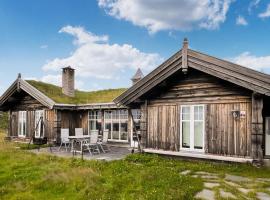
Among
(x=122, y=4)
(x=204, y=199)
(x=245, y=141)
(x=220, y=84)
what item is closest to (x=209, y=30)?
(x=122, y=4)

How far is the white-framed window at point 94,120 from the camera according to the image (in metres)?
21.0

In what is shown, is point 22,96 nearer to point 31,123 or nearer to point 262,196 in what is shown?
point 31,123

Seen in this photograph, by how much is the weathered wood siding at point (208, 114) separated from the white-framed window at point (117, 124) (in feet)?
18.3

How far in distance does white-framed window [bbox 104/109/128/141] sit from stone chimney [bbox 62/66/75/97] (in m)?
4.42

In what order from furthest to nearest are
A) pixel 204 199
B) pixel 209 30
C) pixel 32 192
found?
pixel 209 30 < pixel 32 192 < pixel 204 199

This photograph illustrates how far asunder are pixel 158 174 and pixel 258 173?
3470mm

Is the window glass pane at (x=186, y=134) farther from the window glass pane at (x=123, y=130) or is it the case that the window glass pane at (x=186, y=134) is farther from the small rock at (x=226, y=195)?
the window glass pane at (x=123, y=130)

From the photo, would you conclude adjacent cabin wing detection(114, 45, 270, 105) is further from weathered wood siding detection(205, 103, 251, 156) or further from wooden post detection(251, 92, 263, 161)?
weathered wood siding detection(205, 103, 251, 156)

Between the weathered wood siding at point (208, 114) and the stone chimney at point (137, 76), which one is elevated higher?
the stone chimney at point (137, 76)

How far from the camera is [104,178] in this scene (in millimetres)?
9547

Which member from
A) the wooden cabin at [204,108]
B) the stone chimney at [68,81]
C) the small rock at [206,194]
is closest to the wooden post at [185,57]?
the wooden cabin at [204,108]

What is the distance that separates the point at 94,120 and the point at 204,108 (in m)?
10.7

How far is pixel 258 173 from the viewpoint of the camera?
33.1 feet

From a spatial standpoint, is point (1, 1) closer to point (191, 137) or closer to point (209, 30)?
point (191, 137)
